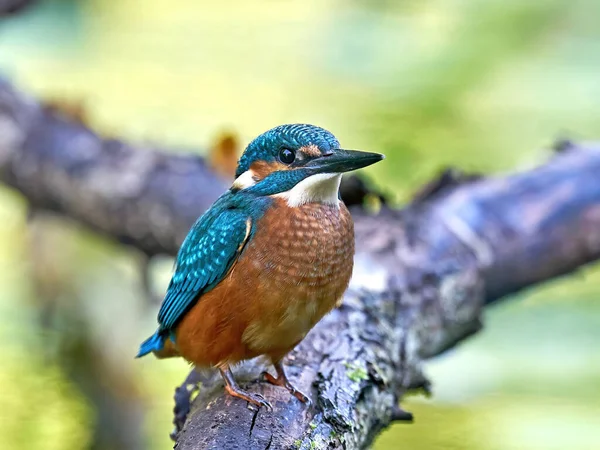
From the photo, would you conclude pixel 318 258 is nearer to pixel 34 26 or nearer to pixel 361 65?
pixel 361 65

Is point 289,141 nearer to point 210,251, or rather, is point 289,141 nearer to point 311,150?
point 311,150

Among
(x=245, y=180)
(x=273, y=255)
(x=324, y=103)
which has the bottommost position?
(x=273, y=255)

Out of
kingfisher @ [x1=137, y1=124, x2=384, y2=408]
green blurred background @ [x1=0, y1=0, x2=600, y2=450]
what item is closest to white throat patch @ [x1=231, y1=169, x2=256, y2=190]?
kingfisher @ [x1=137, y1=124, x2=384, y2=408]

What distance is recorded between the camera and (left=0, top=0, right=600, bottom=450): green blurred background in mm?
3010

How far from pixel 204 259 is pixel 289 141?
0.85 ft

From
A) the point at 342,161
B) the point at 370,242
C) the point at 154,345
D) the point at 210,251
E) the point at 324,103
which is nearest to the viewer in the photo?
the point at 342,161

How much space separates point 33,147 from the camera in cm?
259

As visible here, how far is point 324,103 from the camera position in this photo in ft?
14.0

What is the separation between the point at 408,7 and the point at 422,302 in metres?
2.82

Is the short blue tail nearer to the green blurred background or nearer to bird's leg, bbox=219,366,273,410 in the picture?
bird's leg, bbox=219,366,273,410

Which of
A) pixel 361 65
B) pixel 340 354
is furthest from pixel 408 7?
pixel 340 354

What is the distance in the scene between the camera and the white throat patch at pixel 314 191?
52.5 inches

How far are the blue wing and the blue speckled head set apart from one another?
0.11 meters

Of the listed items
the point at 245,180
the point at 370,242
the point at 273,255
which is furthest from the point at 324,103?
the point at 273,255
